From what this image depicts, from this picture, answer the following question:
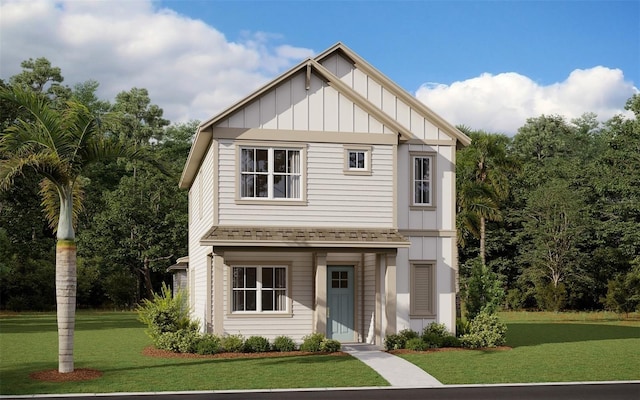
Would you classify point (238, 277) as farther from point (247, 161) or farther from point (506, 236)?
point (506, 236)

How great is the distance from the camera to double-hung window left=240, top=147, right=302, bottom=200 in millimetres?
24312

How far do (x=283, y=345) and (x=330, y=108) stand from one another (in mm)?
7393

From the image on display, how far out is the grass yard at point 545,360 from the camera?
19.1 m

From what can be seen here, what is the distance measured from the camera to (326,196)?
24.7 m

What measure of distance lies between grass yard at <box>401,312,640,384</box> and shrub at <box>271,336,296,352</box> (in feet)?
11.0

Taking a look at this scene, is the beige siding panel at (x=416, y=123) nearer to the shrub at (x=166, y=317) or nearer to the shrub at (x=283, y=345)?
the shrub at (x=283, y=345)

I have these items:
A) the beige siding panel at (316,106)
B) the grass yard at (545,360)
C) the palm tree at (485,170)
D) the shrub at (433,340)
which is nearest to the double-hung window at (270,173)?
the beige siding panel at (316,106)

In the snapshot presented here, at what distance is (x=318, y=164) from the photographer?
81.0 feet

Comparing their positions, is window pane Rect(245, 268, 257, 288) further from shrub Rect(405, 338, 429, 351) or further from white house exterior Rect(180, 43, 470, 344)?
shrub Rect(405, 338, 429, 351)

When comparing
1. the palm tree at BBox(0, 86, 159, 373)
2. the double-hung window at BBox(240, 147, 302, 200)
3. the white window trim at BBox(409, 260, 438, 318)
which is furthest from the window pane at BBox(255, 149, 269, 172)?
the palm tree at BBox(0, 86, 159, 373)

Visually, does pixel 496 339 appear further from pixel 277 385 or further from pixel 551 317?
pixel 551 317

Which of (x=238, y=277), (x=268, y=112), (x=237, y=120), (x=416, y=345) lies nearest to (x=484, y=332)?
(x=416, y=345)

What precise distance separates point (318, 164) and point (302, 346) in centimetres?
555

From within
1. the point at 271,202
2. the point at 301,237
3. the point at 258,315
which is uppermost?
the point at 271,202
